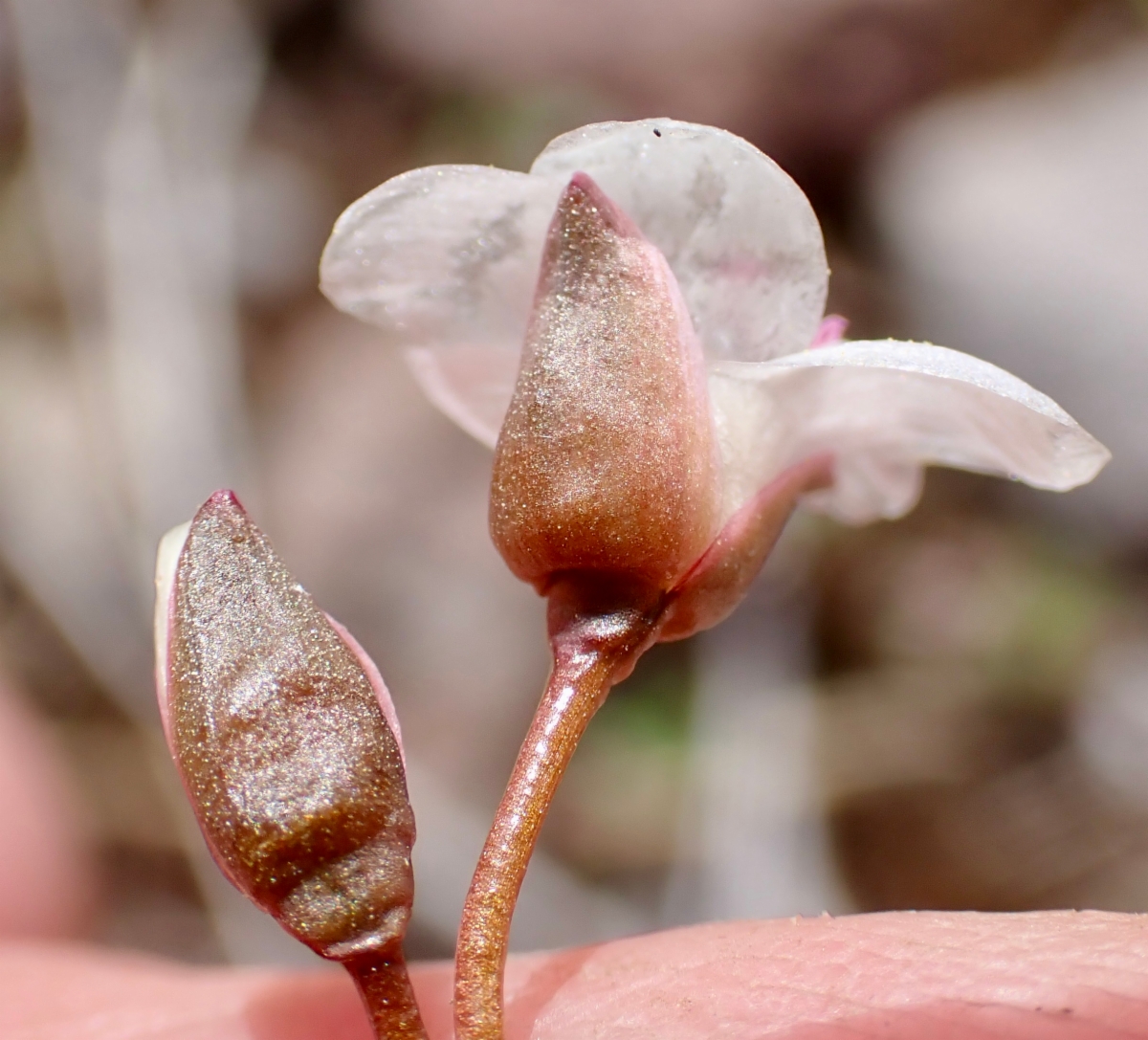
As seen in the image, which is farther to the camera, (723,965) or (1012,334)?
(1012,334)

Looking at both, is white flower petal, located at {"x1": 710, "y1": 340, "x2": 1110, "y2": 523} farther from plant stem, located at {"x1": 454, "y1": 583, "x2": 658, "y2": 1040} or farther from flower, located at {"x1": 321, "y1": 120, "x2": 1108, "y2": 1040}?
plant stem, located at {"x1": 454, "y1": 583, "x2": 658, "y2": 1040}

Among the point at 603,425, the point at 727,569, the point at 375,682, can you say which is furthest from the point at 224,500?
Answer: the point at 727,569

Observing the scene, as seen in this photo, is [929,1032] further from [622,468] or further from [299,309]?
[299,309]

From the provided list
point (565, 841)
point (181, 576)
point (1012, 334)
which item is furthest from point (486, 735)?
point (181, 576)

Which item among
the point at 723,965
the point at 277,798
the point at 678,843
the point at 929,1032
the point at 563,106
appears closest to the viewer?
the point at 277,798

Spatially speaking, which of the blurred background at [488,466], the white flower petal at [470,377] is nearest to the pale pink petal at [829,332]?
the white flower petal at [470,377]

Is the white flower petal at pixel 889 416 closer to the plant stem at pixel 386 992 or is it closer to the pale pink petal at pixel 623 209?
the pale pink petal at pixel 623 209

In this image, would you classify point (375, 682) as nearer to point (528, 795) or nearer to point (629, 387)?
point (528, 795)

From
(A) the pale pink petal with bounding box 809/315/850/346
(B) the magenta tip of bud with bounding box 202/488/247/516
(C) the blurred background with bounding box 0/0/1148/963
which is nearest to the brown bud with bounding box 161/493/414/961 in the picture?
(B) the magenta tip of bud with bounding box 202/488/247/516
